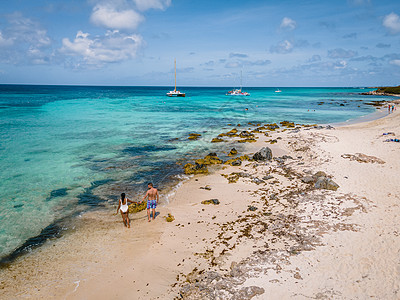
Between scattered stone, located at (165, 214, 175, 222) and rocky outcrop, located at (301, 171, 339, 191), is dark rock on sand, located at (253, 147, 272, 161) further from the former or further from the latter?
scattered stone, located at (165, 214, 175, 222)

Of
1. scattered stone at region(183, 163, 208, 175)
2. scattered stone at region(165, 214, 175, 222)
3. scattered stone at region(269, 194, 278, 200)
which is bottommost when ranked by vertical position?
scattered stone at region(165, 214, 175, 222)

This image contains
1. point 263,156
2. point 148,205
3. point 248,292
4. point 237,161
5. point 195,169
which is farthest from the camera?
point 263,156

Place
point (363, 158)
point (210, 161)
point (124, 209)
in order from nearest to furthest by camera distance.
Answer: point (124, 209)
point (363, 158)
point (210, 161)

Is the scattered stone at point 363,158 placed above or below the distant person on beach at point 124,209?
above

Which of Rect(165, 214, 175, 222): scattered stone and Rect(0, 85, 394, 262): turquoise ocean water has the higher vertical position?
Rect(0, 85, 394, 262): turquoise ocean water

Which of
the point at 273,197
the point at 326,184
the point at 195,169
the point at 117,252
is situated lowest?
the point at 117,252

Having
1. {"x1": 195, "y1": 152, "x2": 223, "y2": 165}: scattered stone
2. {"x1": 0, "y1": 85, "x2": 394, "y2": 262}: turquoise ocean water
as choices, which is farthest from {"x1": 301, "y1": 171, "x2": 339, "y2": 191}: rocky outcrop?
{"x1": 0, "y1": 85, "x2": 394, "y2": 262}: turquoise ocean water

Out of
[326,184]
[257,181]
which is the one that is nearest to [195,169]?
[257,181]

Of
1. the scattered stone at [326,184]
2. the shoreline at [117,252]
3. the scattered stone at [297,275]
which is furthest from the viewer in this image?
the scattered stone at [326,184]

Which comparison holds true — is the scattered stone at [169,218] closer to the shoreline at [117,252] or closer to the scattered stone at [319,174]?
the shoreline at [117,252]

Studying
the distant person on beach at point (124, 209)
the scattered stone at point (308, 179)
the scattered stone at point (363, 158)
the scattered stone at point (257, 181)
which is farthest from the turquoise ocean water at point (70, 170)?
the scattered stone at point (363, 158)

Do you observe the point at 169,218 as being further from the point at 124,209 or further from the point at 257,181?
the point at 257,181

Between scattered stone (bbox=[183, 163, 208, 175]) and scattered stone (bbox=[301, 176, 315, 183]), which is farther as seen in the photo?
scattered stone (bbox=[183, 163, 208, 175])

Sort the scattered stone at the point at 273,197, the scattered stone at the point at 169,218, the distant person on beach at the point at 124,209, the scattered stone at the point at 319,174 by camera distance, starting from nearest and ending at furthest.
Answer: the distant person on beach at the point at 124,209, the scattered stone at the point at 169,218, the scattered stone at the point at 273,197, the scattered stone at the point at 319,174
